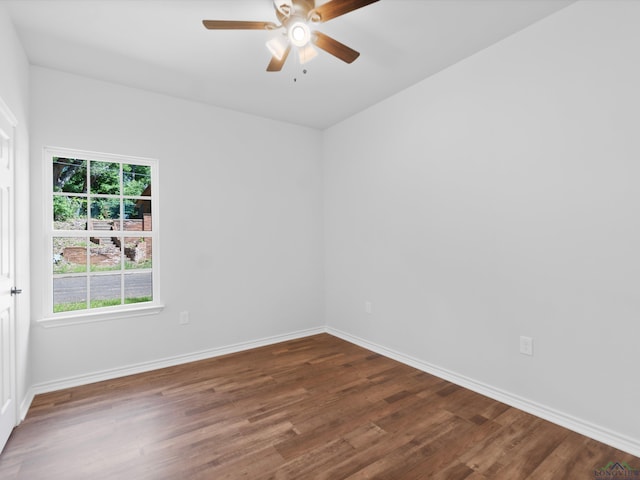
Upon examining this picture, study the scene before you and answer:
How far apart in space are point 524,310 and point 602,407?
0.69 m

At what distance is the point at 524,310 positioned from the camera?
7.96 feet

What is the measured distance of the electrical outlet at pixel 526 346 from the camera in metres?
2.40

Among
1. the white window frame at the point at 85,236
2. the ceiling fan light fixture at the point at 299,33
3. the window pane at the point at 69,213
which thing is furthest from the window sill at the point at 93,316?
the ceiling fan light fixture at the point at 299,33

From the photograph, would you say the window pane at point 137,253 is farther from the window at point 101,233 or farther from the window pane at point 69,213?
the window pane at point 69,213

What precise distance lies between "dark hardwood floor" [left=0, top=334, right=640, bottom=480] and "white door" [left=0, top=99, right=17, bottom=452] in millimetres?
216

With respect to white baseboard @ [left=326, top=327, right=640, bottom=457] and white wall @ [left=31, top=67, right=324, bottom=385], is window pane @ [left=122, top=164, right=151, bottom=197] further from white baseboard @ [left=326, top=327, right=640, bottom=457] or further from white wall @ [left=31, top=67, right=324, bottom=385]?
white baseboard @ [left=326, top=327, right=640, bottom=457]

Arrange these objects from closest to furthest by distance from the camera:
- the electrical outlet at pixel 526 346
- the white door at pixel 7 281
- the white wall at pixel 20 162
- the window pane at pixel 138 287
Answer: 1. the white door at pixel 7 281
2. the white wall at pixel 20 162
3. the electrical outlet at pixel 526 346
4. the window pane at pixel 138 287

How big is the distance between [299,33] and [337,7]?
29 centimetres

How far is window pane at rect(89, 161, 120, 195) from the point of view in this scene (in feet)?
10.1

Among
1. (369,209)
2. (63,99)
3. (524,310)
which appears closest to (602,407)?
(524,310)

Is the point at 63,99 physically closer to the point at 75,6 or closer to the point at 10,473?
the point at 75,6

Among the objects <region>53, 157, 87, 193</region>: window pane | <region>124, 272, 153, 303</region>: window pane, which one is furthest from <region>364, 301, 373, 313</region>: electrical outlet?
<region>53, 157, 87, 193</region>: window pane

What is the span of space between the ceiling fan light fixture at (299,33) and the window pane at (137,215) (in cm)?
221

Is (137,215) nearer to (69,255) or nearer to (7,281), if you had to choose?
(69,255)
